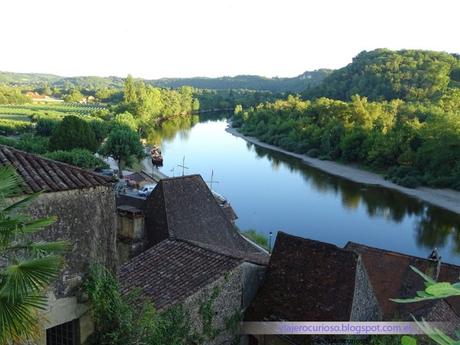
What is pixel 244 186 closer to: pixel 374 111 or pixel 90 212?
Result: pixel 374 111

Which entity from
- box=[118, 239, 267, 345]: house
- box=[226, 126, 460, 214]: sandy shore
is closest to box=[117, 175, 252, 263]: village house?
box=[118, 239, 267, 345]: house

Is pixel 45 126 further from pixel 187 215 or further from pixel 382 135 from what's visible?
pixel 187 215

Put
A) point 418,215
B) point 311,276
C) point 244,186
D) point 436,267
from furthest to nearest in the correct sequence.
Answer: point 244,186 → point 418,215 → point 436,267 → point 311,276

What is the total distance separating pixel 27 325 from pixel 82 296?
10.2 ft

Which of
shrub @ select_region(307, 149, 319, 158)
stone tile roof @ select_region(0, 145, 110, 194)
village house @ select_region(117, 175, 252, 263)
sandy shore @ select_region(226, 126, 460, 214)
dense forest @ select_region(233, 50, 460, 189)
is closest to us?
stone tile roof @ select_region(0, 145, 110, 194)

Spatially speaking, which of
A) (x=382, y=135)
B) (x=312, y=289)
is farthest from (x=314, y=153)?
(x=312, y=289)

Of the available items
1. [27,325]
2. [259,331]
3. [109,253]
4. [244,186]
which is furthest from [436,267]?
[244,186]

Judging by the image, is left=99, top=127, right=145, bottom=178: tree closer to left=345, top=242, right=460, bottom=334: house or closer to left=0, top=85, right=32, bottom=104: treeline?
left=345, top=242, right=460, bottom=334: house

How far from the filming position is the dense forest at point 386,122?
176 ft

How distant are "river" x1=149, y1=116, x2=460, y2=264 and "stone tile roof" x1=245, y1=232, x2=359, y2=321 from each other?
20558mm

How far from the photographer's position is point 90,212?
7344 mm

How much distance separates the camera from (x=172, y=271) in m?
11.1

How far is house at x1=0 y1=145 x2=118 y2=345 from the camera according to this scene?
6.81 meters

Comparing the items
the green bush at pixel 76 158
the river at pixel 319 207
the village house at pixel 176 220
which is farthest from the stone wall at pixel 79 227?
the green bush at pixel 76 158
